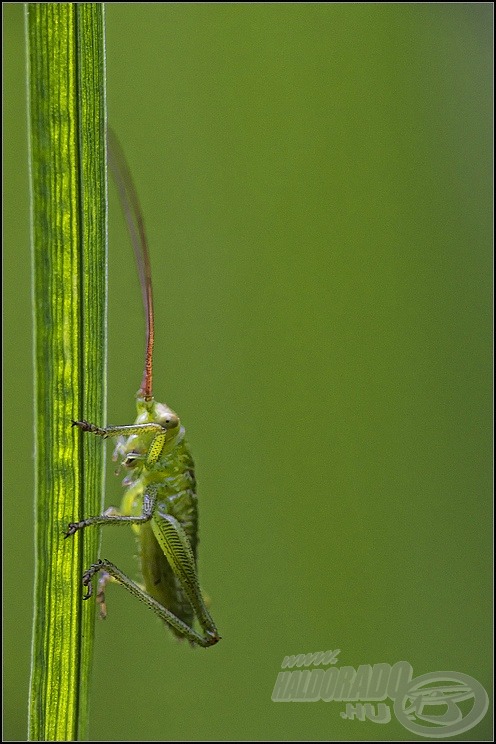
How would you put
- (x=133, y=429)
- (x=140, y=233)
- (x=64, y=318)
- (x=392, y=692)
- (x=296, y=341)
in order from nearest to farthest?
(x=64, y=318) < (x=140, y=233) < (x=133, y=429) < (x=392, y=692) < (x=296, y=341)

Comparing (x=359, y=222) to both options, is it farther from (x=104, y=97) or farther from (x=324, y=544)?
(x=104, y=97)

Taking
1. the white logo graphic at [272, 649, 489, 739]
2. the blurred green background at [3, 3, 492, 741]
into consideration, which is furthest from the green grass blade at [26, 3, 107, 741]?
the blurred green background at [3, 3, 492, 741]

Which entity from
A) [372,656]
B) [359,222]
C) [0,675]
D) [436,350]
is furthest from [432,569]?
[0,675]

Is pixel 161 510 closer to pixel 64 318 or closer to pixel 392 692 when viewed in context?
pixel 392 692

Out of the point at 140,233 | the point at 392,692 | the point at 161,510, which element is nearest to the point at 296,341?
the point at 161,510

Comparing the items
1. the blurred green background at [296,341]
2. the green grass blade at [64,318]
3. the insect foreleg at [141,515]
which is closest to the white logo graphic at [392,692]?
the blurred green background at [296,341]

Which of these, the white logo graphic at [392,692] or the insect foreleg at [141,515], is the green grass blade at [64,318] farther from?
the white logo graphic at [392,692]
